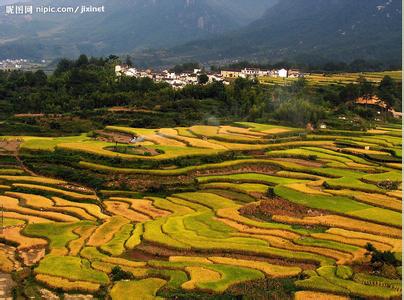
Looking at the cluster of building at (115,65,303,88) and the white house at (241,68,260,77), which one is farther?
the white house at (241,68,260,77)

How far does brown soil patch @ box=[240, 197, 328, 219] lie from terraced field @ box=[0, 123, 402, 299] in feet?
0.38

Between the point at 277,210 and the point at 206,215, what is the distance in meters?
4.15

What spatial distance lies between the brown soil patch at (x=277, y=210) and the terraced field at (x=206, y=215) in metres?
0.12

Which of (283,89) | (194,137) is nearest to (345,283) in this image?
(194,137)

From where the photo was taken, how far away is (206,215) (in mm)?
35844

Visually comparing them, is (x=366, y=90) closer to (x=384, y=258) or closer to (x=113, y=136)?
(x=113, y=136)

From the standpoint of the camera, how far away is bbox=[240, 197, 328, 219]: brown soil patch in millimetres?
35250

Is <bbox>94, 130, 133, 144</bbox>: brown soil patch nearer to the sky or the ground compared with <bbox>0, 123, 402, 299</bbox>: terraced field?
nearer to the sky

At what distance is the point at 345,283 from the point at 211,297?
510cm

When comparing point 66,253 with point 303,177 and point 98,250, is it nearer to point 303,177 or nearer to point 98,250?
point 98,250

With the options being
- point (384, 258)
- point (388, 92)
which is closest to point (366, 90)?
point (388, 92)

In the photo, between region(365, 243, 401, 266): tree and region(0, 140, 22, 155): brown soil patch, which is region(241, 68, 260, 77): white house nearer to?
region(0, 140, 22, 155): brown soil patch

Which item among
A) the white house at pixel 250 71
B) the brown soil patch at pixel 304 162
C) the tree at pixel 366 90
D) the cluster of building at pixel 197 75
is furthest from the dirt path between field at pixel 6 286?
the white house at pixel 250 71

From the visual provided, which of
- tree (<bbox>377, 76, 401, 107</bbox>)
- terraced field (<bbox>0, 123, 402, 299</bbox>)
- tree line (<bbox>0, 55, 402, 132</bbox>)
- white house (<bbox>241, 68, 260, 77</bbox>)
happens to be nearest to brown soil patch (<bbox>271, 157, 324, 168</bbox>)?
terraced field (<bbox>0, 123, 402, 299</bbox>)
